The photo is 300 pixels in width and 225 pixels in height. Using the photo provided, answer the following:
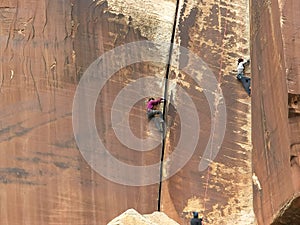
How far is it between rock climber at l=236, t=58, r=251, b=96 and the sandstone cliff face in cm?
10

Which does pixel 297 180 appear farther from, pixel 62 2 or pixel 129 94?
pixel 62 2

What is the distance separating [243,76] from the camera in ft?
39.8

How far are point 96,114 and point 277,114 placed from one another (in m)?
3.78

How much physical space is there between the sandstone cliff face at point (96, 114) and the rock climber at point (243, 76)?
10 cm

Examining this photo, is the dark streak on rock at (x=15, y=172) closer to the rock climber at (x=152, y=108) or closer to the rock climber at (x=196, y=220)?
the rock climber at (x=152, y=108)

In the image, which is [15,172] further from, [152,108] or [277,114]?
[277,114]

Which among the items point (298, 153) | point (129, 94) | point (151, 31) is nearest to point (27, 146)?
point (129, 94)

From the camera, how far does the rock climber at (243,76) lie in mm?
12031

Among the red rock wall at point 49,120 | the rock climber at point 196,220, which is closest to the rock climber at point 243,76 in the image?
the red rock wall at point 49,120

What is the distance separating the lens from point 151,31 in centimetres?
1285

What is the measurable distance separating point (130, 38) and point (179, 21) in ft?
2.97

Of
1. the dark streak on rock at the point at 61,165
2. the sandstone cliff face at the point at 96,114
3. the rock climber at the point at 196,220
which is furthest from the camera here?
the dark streak on rock at the point at 61,165

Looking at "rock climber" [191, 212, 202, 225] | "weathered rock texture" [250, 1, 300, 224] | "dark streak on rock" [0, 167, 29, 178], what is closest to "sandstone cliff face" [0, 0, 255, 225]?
"dark streak on rock" [0, 167, 29, 178]

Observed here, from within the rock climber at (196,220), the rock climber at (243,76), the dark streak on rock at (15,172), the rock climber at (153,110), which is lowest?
the rock climber at (196,220)
